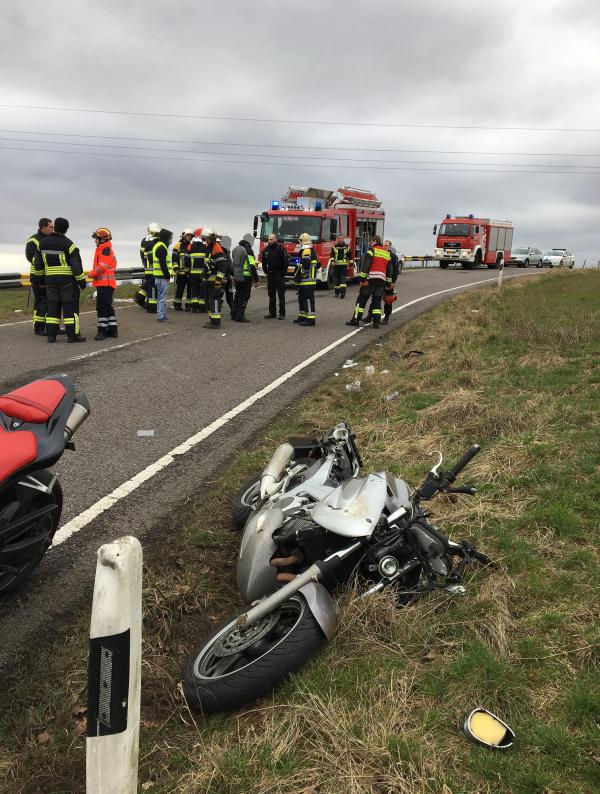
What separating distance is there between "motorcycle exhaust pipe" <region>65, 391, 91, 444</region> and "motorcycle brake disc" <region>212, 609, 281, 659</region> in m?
1.29

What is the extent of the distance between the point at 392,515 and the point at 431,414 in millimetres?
3526

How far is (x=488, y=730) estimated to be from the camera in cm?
236

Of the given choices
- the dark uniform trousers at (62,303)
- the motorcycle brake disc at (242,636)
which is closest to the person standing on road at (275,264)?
the dark uniform trousers at (62,303)

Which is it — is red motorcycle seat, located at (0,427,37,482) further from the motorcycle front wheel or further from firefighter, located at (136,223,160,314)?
firefighter, located at (136,223,160,314)

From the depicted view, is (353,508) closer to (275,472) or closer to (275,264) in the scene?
(275,472)

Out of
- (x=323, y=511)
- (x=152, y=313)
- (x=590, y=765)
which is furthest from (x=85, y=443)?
(x=152, y=313)

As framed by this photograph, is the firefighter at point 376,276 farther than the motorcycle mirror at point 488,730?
Yes

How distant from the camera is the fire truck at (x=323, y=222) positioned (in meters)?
21.0

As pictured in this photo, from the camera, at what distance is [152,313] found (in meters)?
15.9

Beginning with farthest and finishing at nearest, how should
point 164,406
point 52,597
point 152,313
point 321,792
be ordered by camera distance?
point 152,313 → point 164,406 → point 52,597 → point 321,792

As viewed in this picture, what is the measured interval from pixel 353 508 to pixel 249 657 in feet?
2.57

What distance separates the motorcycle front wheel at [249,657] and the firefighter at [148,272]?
40.3 feet

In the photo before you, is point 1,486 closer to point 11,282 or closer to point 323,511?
point 323,511

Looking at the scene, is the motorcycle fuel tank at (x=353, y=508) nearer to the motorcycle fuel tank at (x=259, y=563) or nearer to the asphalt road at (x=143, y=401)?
the motorcycle fuel tank at (x=259, y=563)
